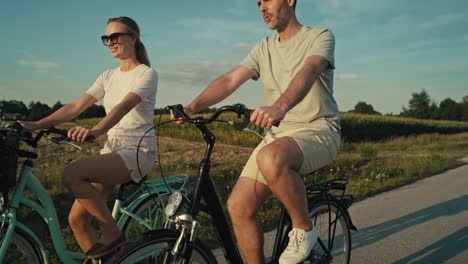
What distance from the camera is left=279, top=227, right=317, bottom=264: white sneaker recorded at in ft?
8.82

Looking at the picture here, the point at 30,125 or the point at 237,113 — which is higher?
the point at 30,125

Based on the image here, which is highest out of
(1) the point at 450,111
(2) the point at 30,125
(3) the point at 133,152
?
(1) the point at 450,111

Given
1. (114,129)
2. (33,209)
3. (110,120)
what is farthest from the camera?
(114,129)

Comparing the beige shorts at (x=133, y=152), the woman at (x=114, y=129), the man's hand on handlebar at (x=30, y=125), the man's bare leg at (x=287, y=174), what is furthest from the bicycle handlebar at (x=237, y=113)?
the man's hand on handlebar at (x=30, y=125)

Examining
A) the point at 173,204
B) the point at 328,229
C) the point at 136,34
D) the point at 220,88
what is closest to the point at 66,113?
the point at 136,34

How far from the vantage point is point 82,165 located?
3.05 m

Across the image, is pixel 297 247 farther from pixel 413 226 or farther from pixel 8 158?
pixel 413 226

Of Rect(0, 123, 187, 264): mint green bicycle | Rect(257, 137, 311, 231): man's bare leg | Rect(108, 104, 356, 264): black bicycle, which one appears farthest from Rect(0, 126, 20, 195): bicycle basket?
Rect(257, 137, 311, 231): man's bare leg

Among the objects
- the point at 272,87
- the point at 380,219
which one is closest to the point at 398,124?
the point at 380,219

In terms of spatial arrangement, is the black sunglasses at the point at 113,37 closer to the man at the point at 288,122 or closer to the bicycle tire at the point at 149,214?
the man at the point at 288,122

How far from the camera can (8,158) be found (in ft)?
8.58

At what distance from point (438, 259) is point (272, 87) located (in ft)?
8.41

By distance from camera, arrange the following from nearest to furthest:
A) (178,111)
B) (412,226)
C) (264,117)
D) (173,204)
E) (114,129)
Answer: (264,117), (173,204), (178,111), (114,129), (412,226)

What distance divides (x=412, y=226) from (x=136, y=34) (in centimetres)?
401
